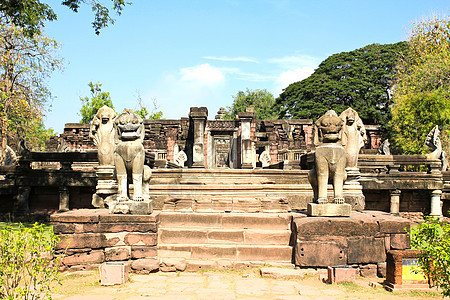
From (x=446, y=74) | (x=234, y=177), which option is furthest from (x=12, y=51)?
(x=446, y=74)

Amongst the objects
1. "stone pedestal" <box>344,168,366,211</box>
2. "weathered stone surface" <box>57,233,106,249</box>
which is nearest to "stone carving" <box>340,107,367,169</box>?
"stone pedestal" <box>344,168,366,211</box>

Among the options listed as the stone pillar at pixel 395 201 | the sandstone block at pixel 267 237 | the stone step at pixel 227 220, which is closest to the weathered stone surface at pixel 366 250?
the sandstone block at pixel 267 237

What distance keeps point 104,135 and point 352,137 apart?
5089 millimetres

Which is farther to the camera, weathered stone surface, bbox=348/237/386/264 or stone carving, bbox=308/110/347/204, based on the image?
stone carving, bbox=308/110/347/204

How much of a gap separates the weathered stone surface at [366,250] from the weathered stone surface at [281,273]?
808 mm

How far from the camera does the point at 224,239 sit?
6008 millimetres

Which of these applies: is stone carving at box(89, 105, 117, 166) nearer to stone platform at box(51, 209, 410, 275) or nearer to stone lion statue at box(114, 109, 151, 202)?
stone lion statue at box(114, 109, 151, 202)

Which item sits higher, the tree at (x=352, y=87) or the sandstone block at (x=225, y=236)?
the tree at (x=352, y=87)

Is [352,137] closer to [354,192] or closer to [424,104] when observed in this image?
[354,192]

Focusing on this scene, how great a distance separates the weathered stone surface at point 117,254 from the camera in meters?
5.58

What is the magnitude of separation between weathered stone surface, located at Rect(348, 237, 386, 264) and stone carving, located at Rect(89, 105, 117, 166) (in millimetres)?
4672

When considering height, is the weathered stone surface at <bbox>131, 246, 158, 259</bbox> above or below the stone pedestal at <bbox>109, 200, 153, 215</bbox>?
below

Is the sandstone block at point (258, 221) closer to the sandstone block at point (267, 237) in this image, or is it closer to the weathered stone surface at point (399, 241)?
the sandstone block at point (267, 237)

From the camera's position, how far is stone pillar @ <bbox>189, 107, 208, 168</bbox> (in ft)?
63.2
